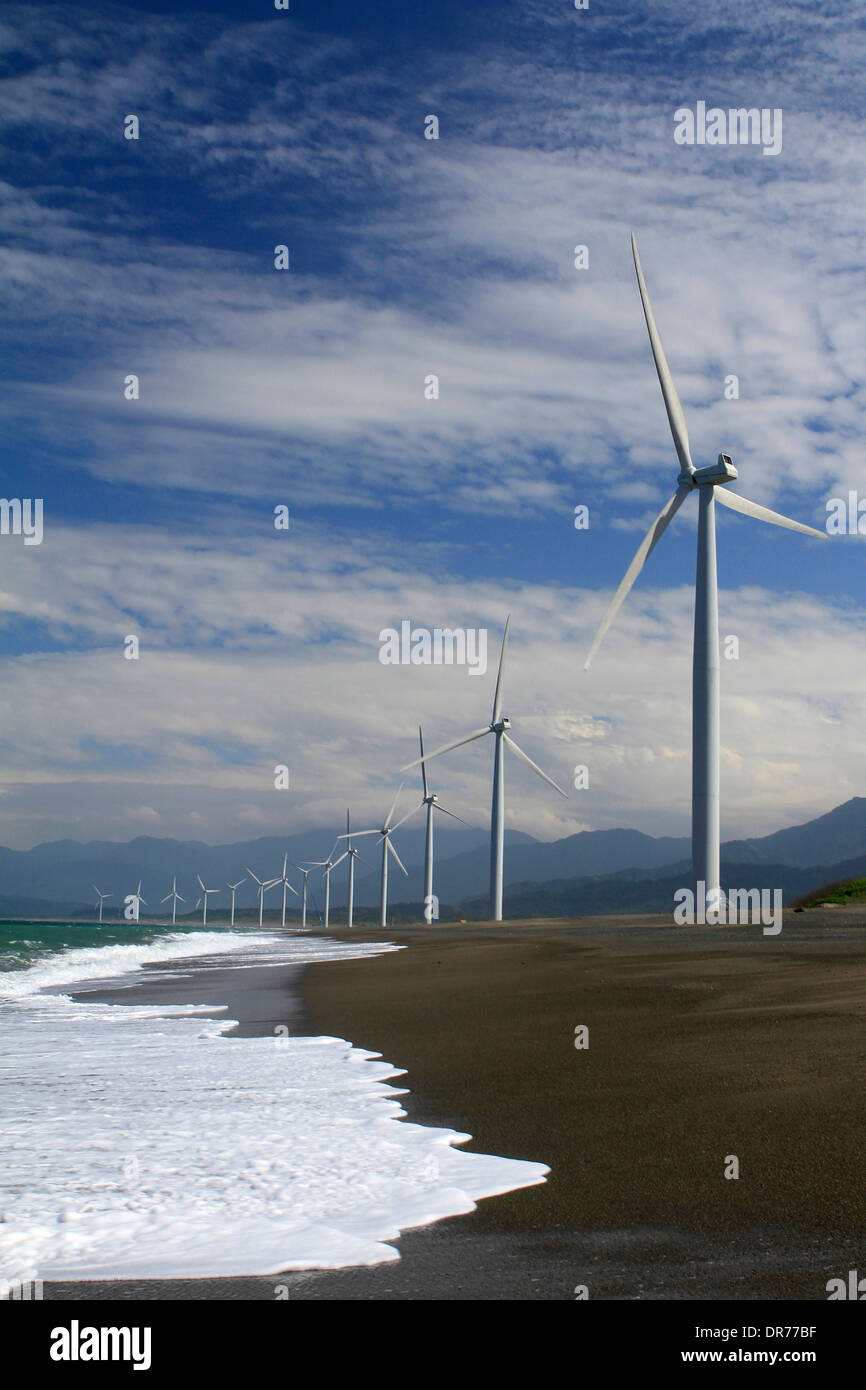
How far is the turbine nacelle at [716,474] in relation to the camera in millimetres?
40906

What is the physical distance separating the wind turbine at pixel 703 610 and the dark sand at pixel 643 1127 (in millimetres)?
16232

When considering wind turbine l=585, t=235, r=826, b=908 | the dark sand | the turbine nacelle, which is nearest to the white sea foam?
the dark sand

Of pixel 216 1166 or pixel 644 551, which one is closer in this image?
pixel 216 1166

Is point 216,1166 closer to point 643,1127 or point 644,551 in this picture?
point 643,1127

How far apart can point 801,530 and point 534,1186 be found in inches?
1557

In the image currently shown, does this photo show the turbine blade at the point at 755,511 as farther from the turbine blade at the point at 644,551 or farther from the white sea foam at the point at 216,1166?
the white sea foam at the point at 216,1166

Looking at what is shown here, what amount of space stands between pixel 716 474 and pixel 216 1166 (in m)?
36.5

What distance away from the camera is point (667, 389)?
4234cm

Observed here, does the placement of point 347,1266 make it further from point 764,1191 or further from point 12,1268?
point 764,1191

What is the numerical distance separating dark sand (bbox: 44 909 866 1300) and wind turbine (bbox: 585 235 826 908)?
16.2 metres

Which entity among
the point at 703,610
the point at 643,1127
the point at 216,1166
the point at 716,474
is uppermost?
the point at 716,474

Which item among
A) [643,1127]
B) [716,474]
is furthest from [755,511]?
[643,1127]

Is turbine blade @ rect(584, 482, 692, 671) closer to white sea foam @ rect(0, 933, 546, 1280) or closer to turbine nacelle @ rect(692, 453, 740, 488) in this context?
turbine nacelle @ rect(692, 453, 740, 488)
